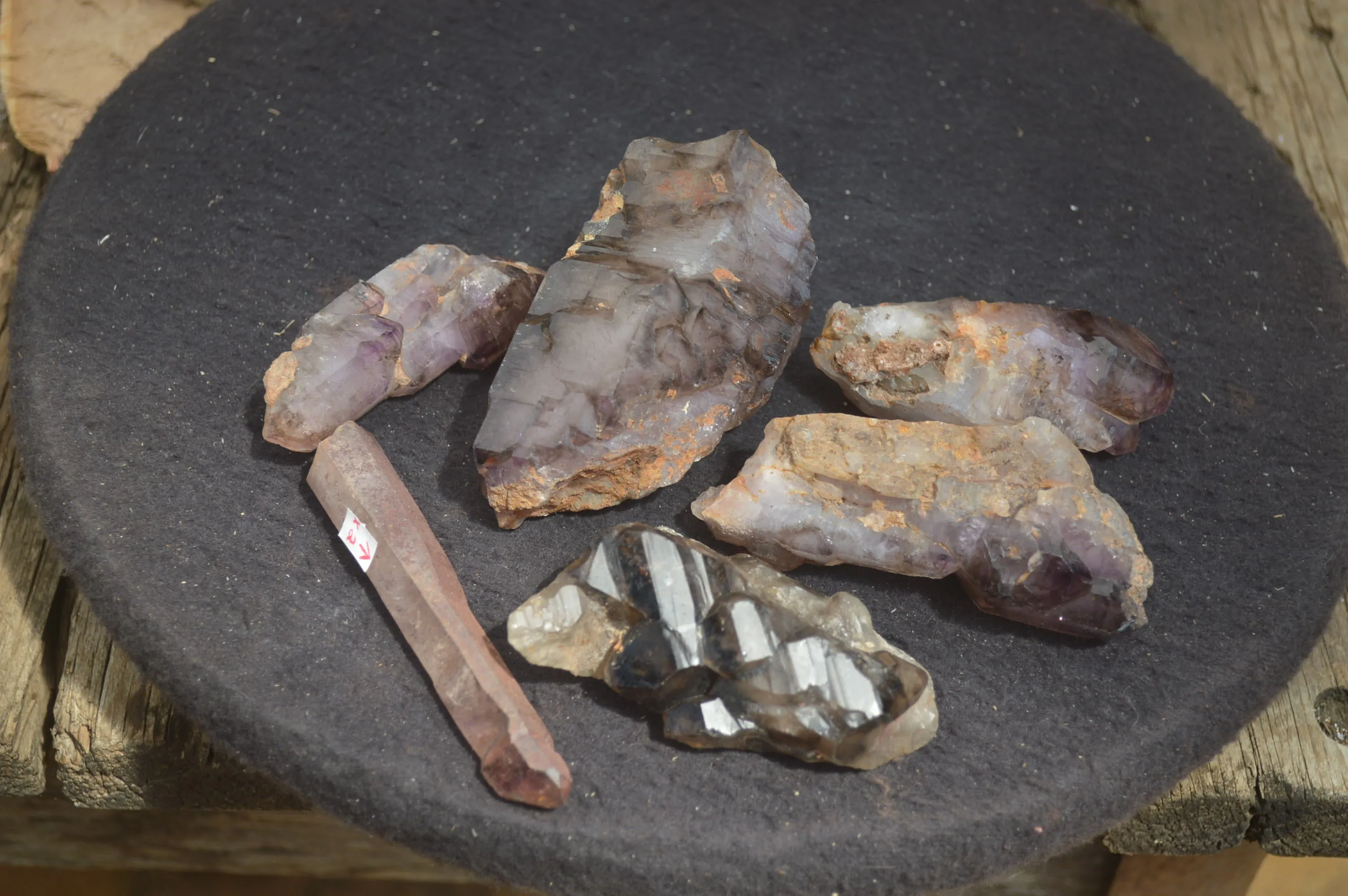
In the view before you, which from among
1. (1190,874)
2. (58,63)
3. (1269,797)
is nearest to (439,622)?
(1269,797)

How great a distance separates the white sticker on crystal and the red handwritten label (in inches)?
14.0

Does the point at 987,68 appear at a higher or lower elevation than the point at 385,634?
higher

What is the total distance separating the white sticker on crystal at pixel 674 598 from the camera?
4.62 ft

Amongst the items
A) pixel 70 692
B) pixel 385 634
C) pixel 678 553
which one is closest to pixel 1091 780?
pixel 678 553

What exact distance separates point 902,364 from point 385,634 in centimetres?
76

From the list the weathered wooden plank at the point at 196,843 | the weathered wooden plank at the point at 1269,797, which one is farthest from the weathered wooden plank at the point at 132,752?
the weathered wooden plank at the point at 1269,797

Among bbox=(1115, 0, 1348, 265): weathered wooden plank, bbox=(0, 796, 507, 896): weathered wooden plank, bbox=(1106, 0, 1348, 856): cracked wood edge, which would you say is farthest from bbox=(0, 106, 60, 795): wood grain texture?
bbox=(1115, 0, 1348, 265): weathered wooden plank

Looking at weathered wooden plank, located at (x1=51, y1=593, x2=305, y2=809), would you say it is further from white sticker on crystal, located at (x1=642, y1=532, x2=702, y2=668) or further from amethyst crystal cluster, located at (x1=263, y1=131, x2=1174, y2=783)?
white sticker on crystal, located at (x1=642, y1=532, x2=702, y2=668)

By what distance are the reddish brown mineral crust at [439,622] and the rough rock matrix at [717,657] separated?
0.08m

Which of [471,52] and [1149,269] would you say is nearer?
[1149,269]

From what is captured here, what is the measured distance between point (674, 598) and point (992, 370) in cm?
60

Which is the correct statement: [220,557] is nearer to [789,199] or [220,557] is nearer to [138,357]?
[138,357]

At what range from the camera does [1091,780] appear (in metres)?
1.47

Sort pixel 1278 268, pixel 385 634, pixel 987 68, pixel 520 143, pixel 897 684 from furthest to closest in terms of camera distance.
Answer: pixel 987 68 → pixel 520 143 → pixel 1278 268 → pixel 385 634 → pixel 897 684
